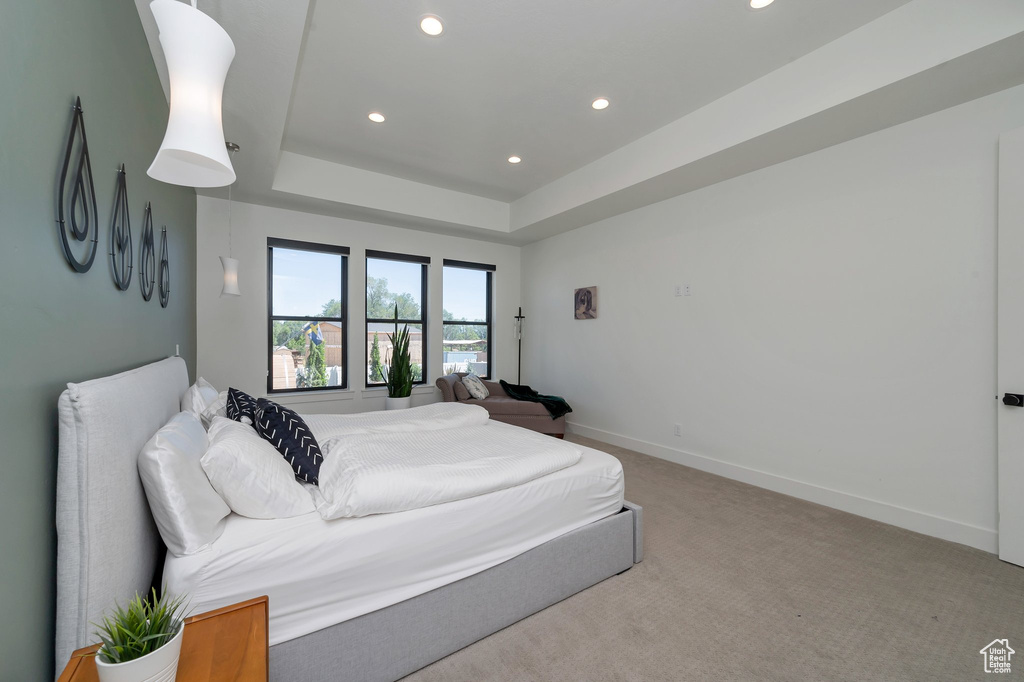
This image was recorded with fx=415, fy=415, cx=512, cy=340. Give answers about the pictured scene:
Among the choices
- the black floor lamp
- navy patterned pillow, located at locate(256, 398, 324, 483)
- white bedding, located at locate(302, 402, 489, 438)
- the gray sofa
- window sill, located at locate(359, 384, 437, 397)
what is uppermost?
the black floor lamp

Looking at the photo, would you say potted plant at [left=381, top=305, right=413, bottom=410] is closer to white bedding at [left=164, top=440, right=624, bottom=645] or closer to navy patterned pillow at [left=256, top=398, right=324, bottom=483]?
navy patterned pillow at [left=256, top=398, right=324, bottom=483]

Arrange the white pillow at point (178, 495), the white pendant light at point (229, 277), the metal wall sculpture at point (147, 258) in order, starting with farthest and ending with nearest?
the white pendant light at point (229, 277)
the metal wall sculpture at point (147, 258)
the white pillow at point (178, 495)

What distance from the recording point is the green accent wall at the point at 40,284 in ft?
2.78

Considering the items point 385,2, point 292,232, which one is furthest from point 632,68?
point 292,232

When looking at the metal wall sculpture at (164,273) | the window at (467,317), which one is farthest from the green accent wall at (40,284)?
the window at (467,317)

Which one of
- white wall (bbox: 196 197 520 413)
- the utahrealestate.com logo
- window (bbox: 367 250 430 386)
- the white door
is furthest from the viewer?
window (bbox: 367 250 430 386)

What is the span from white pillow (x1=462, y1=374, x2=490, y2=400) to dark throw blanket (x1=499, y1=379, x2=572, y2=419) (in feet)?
1.11

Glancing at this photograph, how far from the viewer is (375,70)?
272 cm

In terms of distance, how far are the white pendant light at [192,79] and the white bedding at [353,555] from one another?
44.9 inches

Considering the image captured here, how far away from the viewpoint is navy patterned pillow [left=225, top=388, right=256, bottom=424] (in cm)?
212

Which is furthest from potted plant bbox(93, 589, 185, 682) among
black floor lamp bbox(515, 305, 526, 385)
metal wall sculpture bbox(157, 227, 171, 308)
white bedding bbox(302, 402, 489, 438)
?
black floor lamp bbox(515, 305, 526, 385)

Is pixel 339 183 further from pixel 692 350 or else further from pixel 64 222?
pixel 692 350

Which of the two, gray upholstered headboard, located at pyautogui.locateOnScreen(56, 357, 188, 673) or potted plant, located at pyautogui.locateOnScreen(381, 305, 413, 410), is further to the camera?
potted plant, located at pyautogui.locateOnScreen(381, 305, 413, 410)

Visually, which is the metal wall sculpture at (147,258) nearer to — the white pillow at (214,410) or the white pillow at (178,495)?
the white pillow at (214,410)
